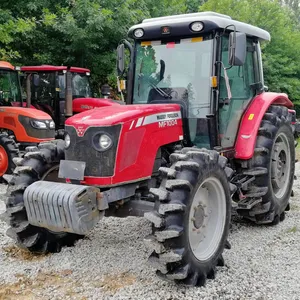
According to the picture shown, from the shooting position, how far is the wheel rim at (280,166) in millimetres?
5346

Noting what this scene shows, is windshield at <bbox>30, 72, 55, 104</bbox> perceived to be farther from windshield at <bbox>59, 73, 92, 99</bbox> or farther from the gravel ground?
the gravel ground

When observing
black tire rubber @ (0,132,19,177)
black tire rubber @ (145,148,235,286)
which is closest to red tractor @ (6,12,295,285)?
black tire rubber @ (145,148,235,286)

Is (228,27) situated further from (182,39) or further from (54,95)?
(54,95)

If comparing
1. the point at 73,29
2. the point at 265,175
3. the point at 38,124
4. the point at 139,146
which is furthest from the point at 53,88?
the point at 139,146

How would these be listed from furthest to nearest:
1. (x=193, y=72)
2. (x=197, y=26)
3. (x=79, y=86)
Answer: (x=79, y=86) < (x=193, y=72) < (x=197, y=26)

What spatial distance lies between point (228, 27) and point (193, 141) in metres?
1.27

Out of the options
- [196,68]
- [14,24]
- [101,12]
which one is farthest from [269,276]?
[101,12]

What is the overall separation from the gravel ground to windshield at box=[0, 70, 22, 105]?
4.61m

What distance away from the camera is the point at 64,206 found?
3506mm

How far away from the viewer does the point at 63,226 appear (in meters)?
3.58

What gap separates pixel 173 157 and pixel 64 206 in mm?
1058

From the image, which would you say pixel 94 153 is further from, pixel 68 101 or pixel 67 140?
→ pixel 68 101

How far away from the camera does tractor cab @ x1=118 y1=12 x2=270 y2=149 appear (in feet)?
14.5

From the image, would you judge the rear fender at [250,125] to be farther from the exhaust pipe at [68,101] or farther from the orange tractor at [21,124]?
the exhaust pipe at [68,101]
